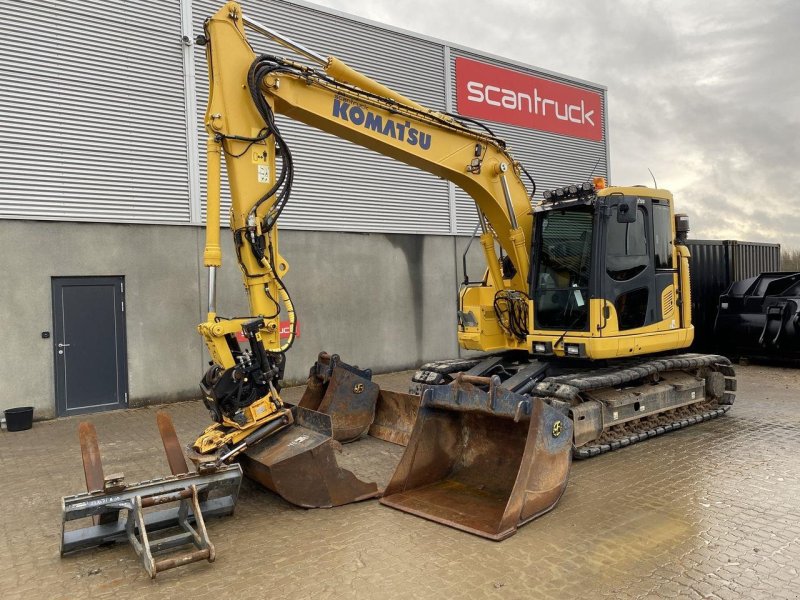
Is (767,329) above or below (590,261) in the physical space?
below

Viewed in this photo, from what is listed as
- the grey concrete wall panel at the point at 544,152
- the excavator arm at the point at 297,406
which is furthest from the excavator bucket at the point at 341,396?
the grey concrete wall panel at the point at 544,152

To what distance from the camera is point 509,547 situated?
4395 mm

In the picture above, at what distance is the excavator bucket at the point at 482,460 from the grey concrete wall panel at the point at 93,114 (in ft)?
23.7

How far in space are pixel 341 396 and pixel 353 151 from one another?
24.0 feet

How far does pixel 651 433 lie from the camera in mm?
7168

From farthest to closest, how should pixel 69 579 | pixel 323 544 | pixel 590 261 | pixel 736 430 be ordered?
pixel 736 430 < pixel 590 261 < pixel 323 544 < pixel 69 579

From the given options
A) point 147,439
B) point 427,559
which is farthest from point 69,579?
point 147,439

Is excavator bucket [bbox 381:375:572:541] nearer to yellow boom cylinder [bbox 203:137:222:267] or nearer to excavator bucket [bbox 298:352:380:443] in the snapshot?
excavator bucket [bbox 298:352:380:443]

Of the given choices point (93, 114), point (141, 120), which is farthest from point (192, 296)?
point (93, 114)

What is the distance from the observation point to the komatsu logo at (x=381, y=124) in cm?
626

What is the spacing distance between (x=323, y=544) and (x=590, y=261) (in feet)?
13.9

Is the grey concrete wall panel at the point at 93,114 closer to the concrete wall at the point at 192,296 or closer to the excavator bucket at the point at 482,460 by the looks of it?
the concrete wall at the point at 192,296

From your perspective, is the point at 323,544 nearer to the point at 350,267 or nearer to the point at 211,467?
the point at 211,467

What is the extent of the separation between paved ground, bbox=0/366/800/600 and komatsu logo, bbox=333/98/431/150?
12.2ft
